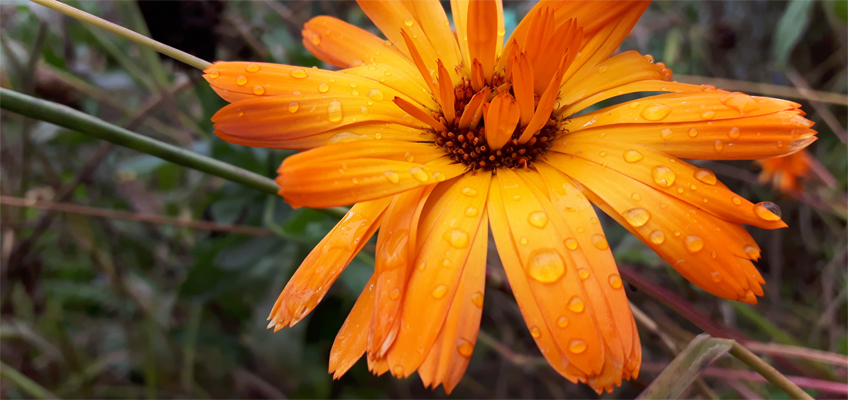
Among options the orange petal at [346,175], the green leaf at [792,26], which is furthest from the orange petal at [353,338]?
the green leaf at [792,26]

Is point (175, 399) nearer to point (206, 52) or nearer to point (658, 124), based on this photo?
point (206, 52)

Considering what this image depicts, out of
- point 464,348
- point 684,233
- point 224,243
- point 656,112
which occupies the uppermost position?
point 656,112

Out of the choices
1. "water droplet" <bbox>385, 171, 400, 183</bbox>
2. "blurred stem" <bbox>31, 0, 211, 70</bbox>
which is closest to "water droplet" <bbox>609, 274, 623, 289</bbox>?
"water droplet" <bbox>385, 171, 400, 183</bbox>

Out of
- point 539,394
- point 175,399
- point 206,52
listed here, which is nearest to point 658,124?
point 206,52

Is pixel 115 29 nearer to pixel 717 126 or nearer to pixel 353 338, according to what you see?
Result: pixel 353 338

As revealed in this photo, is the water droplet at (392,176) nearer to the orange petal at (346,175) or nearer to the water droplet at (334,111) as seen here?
the orange petal at (346,175)

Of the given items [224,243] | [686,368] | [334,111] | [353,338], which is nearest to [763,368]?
[686,368]
